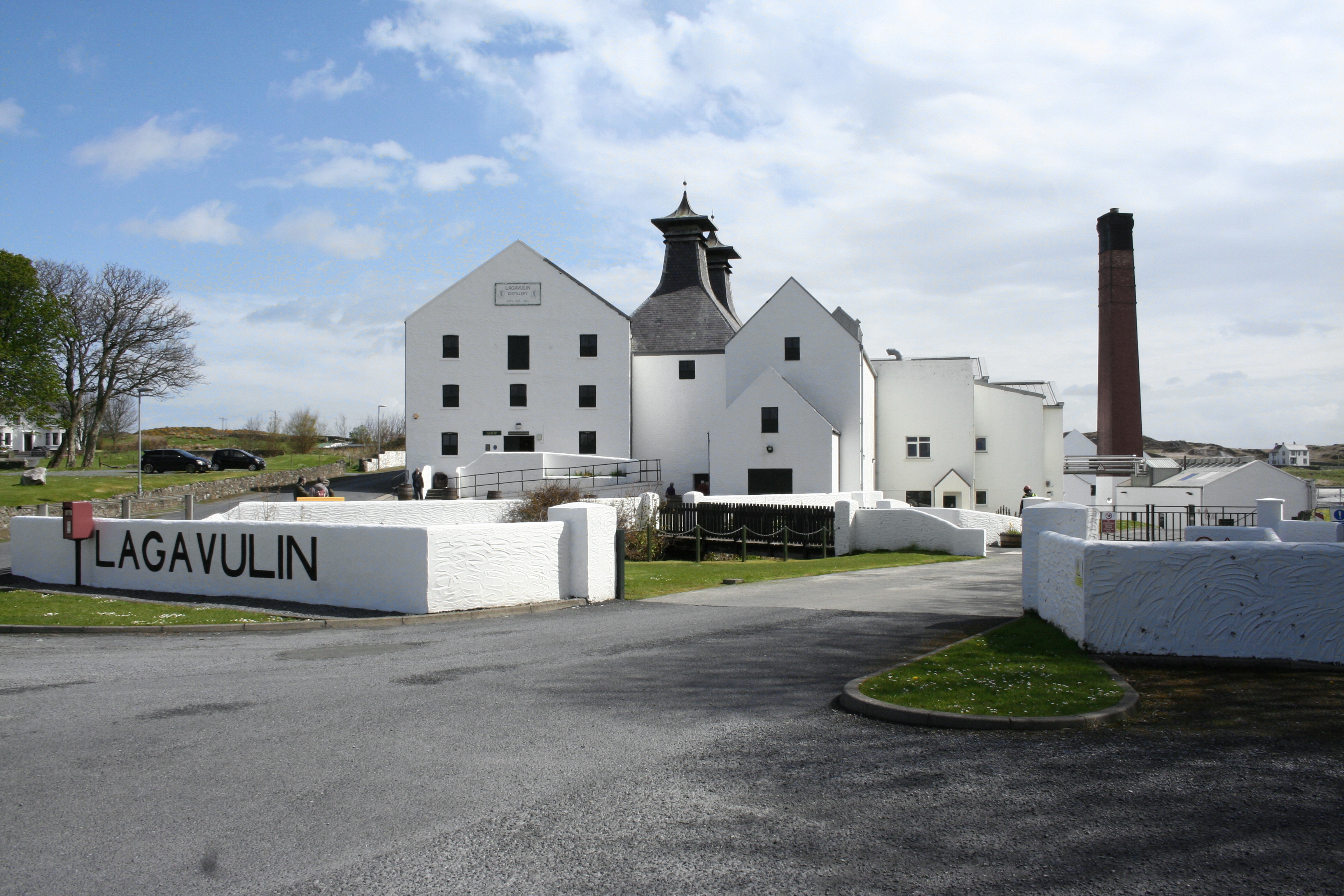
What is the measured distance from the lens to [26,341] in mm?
51281

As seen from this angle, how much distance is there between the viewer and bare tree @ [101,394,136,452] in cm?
7962

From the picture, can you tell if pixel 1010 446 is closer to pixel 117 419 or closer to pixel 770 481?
pixel 770 481

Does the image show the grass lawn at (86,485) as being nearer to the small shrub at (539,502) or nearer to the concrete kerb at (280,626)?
the small shrub at (539,502)

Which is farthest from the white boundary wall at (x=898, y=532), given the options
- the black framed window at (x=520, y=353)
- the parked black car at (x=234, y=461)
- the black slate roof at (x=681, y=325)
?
the parked black car at (x=234, y=461)

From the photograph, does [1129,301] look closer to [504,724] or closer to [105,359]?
[504,724]

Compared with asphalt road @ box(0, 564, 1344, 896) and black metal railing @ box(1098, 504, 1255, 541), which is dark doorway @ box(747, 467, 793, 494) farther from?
asphalt road @ box(0, 564, 1344, 896)

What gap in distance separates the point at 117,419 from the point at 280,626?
3212 inches

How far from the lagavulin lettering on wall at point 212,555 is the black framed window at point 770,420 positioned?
31.3m

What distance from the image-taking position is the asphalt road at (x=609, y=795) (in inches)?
181

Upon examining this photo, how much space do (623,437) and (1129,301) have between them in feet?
97.6

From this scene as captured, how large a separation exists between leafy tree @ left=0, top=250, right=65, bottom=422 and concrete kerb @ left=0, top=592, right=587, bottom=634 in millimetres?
44892

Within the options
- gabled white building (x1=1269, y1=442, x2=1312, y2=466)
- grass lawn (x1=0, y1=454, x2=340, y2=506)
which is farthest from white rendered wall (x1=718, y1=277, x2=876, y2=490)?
gabled white building (x1=1269, y1=442, x2=1312, y2=466)

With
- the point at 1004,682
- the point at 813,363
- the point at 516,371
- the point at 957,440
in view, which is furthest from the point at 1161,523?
the point at 516,371

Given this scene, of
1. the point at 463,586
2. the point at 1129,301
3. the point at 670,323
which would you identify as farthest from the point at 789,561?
the point at 1129,301
